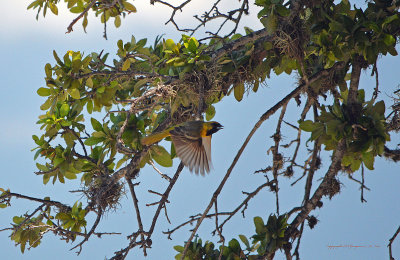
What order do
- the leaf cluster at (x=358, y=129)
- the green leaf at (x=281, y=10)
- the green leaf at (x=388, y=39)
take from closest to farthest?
the green leaf at (x=388, y=39) < the leaf cluster at (x=358, y=129) < the green leaf at (x=281, y=10)

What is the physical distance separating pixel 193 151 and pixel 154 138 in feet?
0.77

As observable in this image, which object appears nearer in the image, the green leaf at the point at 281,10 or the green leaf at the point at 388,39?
the green leaf at the point at 388,39

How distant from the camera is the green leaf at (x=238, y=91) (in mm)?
2746

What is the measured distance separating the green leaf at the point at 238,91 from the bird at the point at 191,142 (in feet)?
0.75

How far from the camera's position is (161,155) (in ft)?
9.11

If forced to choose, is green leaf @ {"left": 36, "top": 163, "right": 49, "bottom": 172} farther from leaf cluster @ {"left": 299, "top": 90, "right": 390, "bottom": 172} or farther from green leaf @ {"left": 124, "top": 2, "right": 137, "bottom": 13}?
leaf cluster @ {"left": 299, "top": 90, "right": 390, "bottom": 172}

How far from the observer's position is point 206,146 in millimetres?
2746

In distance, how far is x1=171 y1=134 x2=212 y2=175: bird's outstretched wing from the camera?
2.62 m

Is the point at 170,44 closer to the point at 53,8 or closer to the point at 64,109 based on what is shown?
the point at 64,109

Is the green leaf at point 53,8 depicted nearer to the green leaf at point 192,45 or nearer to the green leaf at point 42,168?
the green leaf at point 42,168

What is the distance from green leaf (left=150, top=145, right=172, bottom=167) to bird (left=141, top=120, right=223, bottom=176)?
0.05 meters

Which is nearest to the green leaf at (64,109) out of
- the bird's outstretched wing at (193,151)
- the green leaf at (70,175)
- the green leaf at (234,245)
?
the green leaf at (70,175)

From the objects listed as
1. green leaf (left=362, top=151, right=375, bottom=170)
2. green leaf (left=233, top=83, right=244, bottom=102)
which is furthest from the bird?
green leaf (left=362, top=151, right=375, bottom=170)

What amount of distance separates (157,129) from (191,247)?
2.31ft
